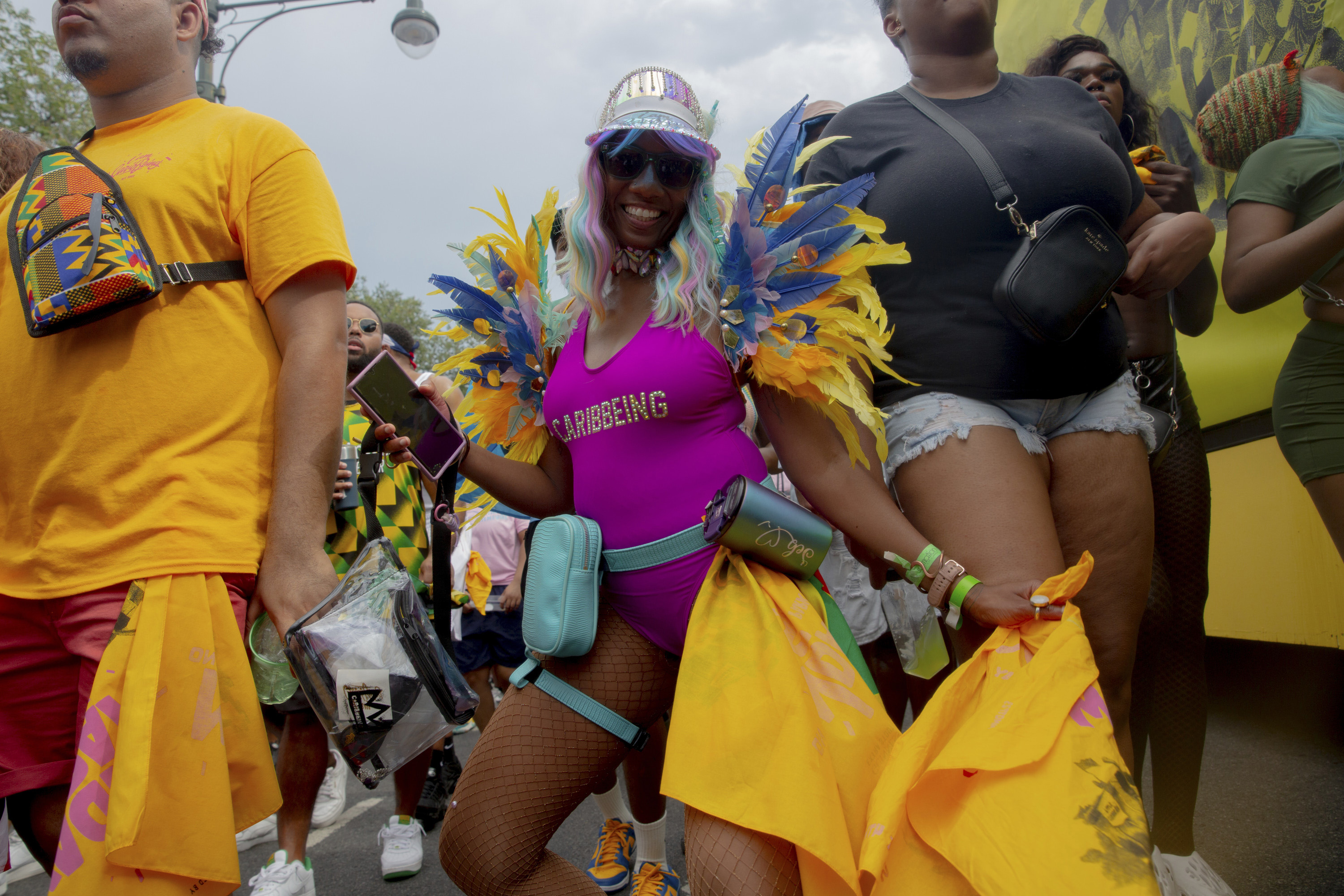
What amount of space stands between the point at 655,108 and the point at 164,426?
3.66 ft

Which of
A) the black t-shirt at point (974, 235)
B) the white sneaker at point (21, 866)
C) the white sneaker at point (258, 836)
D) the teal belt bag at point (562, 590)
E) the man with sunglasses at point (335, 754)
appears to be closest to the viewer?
the teal belt bag at point (562, 590)

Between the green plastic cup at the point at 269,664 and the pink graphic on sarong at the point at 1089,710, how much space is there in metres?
1.27

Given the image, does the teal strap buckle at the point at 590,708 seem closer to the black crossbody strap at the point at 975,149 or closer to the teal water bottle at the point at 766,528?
the teal water bottle at the point at 766,528

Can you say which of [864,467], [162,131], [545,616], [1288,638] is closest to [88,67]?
[162,131]

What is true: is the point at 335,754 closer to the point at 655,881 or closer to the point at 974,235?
the point at 655,881

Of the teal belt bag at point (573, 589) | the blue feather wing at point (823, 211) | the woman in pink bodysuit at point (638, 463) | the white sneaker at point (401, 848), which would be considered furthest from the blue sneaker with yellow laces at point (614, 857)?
the blue feather wing at point (823, 211)

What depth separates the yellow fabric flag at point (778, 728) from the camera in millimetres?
1333

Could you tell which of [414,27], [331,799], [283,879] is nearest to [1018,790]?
[283,879]

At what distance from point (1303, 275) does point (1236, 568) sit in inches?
67.2

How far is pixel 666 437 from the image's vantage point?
1.72m

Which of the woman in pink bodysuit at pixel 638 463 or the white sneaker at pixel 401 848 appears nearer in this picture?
the woman in pink bodysuit at pixel 638 463

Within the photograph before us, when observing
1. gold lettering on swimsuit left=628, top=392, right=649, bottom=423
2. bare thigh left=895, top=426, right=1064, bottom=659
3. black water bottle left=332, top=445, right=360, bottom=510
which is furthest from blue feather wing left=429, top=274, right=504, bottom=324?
black water bottle left=332, top=445, right=360, bottom=510

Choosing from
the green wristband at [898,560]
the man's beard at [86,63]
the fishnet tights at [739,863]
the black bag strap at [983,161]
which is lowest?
the fishnet tights at [739,863]

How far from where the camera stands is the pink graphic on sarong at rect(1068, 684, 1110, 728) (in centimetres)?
130
